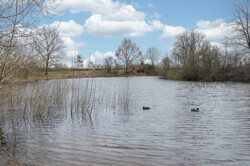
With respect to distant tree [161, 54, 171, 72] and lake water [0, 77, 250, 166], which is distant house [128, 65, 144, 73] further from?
lake water [0, 77, 250, 166]

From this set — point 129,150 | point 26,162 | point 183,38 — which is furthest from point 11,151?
point 183,38

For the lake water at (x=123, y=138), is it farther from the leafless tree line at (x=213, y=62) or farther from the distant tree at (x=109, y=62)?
the distant tree at (x=109, y=62)

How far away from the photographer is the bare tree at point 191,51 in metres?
40.2

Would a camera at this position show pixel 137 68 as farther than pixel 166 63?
Yes

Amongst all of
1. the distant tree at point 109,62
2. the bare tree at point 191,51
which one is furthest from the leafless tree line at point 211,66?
the distant tree at point 109,62

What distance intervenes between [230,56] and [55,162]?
39.2 meters

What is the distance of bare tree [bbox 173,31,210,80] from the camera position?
40250 mm

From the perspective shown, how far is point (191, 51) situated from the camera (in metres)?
42.7

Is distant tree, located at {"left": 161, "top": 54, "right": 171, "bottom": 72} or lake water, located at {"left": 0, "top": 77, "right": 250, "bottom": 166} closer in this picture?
lake water, located at {"left": 0, "top": 77, "right": 250, "bottom": 166}

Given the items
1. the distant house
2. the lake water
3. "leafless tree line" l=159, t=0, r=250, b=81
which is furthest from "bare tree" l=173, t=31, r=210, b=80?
the lake water

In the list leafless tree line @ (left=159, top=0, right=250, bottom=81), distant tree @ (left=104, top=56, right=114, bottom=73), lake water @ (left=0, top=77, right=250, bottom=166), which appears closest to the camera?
lake water @ (left=0, top=77, right=250, bottom=166)

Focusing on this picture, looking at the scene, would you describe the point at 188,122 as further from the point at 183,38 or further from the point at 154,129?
the point at 183,38

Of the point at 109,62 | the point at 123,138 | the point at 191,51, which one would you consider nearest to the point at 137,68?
the point at 109,62

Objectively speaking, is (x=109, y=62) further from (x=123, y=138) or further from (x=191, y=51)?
(x=123, y=138)
